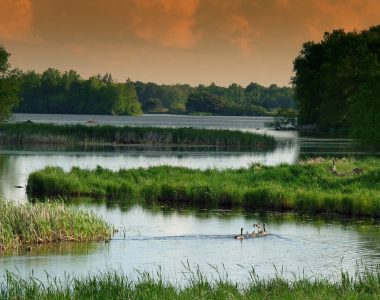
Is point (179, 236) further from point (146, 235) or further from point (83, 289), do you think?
point (83, 289)

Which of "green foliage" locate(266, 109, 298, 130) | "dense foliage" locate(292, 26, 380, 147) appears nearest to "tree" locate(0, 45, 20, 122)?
"dense foliage" locate(292, 26, 380, 147)

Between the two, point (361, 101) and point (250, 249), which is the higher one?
point (361, 101)

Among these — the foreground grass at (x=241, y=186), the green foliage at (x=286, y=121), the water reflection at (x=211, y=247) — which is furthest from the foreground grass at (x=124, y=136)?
the green foliage at (x=286, y=121)

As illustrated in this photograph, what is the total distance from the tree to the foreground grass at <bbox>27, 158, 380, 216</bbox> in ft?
184

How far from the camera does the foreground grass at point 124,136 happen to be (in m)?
89.2

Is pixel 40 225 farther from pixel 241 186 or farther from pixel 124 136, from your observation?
pixel 124 136

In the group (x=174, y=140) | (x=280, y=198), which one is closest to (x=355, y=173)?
(x=280, y=198)

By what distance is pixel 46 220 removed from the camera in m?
29.8

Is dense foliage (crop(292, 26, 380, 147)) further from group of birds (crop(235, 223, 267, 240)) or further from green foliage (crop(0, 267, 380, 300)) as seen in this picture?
green foliage (crop(0, 267, 380, 300))

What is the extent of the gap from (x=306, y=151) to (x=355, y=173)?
35.0 m

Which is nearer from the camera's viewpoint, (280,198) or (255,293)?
(255,293)

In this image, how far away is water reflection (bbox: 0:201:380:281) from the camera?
88.7 ft

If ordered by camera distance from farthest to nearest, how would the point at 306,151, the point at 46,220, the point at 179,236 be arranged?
the point at 306,151, the point at 179,236, the point at 46,220

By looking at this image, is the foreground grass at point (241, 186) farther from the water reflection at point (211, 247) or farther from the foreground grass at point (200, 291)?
the foreground grass at point (200, 291)
